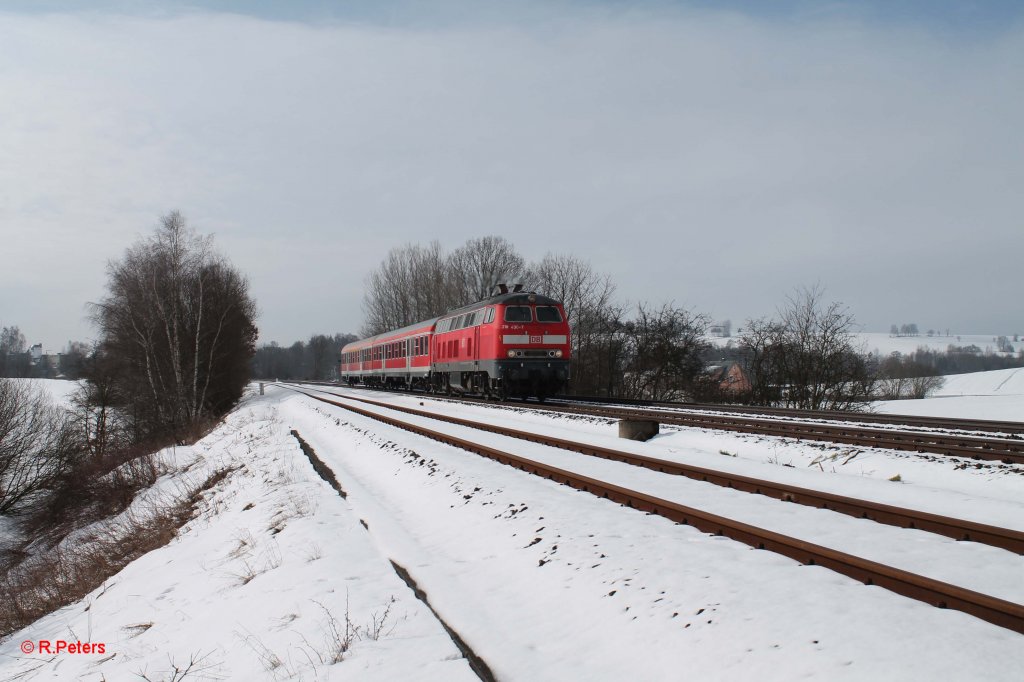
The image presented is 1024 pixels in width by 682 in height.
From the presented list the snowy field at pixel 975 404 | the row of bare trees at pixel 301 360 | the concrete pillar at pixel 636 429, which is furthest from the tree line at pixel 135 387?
the row of bare trees at pixel 301 360

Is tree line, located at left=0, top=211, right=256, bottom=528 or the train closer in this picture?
the train

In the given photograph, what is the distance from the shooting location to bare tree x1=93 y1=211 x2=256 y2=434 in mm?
36344

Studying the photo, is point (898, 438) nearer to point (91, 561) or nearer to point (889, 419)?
point (889, 419)

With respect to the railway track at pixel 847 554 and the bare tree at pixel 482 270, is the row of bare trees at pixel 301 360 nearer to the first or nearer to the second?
the bare tree at pixel 482 270

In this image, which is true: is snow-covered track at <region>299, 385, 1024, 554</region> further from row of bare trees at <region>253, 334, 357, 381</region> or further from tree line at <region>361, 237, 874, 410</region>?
row of bare trees at <region>253, 334, 357, 381</region>

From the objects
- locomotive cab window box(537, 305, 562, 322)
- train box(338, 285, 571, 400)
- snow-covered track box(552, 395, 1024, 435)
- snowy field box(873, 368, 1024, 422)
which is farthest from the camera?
snowy field box(873, 368, 1024, 422)

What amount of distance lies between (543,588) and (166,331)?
35588 mm

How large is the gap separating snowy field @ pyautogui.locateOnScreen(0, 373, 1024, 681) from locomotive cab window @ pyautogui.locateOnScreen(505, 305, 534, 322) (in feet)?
39.6

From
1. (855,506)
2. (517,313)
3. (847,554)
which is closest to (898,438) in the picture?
(855,506)

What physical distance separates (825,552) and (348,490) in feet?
22.8

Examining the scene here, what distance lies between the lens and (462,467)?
420 inches

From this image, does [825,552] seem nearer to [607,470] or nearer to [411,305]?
[607,470]

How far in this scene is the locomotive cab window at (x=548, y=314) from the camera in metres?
23.8

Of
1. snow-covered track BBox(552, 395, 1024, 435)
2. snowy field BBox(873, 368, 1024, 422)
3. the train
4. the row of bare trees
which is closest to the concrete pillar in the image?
snow-covered track BBox(552, 395, 1024, 435)
